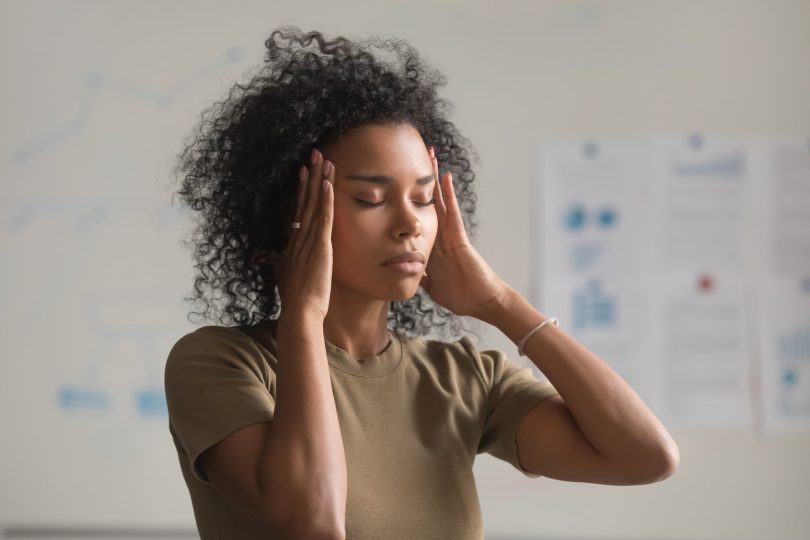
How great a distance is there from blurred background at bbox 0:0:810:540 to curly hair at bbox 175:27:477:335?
0.99 meters

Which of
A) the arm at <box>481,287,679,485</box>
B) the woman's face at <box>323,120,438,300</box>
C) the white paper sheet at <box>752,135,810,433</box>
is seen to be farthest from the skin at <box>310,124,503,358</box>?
the white paper sheet at <box>752,135,810,433</box>

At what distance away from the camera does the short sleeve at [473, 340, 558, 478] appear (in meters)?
1.41

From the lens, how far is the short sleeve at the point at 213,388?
1.16 meters

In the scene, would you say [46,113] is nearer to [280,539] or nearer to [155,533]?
[155,533]

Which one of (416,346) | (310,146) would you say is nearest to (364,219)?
(310,146)

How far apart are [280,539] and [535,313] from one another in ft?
1.69

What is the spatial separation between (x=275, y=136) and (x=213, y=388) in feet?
1.19

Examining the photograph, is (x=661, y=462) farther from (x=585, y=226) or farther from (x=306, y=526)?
(x=585, y=226)

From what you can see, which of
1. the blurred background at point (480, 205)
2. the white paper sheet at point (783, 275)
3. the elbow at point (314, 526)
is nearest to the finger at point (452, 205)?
the elbow at point (314, 526)

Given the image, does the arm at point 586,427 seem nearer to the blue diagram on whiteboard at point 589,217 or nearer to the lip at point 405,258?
the lip at point 405,258

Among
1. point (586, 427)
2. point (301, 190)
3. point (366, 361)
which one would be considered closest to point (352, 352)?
point (366, 361)

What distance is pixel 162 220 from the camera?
2.52 meters

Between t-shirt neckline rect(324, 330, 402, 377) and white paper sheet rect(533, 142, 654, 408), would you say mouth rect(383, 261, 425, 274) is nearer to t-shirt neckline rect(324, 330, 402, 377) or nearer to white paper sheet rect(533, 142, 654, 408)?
t-shirt neckline rect(324, 330, 402, 377)

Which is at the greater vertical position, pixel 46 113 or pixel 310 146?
pixel 46 113
